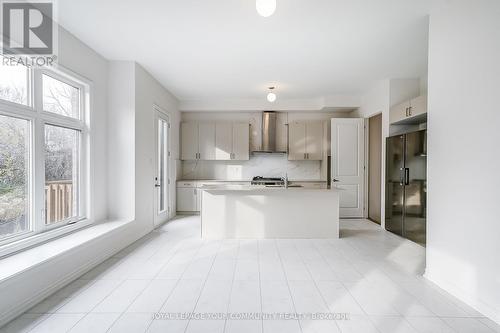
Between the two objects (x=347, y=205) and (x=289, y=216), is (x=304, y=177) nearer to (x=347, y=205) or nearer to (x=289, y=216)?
(x=347, y=205)

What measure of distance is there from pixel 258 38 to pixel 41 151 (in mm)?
2814

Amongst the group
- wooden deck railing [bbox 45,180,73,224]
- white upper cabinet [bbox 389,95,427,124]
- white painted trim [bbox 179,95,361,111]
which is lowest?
wooden deck railing [bbox 45,180,73,224]

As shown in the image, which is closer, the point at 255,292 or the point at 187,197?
the point at 255,292

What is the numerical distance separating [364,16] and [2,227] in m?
4.17

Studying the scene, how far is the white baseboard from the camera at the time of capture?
1.99m

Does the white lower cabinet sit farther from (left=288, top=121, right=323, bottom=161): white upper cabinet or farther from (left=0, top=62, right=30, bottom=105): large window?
(left=0, top=62, right=30, bottom=105): large window

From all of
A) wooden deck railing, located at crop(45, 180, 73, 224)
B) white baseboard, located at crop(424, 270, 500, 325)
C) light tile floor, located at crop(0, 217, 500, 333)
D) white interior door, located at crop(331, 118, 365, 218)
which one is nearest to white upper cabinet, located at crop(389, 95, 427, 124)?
white interior door, located at crop(331, 118, 365, 218)

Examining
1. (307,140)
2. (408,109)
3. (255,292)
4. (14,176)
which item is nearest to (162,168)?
(14,176)

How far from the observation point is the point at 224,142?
6.43m

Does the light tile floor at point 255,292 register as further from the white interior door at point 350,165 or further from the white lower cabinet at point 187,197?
the white lower cabinet at point 187,197

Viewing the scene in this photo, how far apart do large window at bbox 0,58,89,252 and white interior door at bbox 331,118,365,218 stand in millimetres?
4842

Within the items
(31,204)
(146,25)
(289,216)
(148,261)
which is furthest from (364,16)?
(31,204)

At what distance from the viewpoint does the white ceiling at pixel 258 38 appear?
260 centimetres

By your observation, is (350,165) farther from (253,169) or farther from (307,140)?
(253,169)
